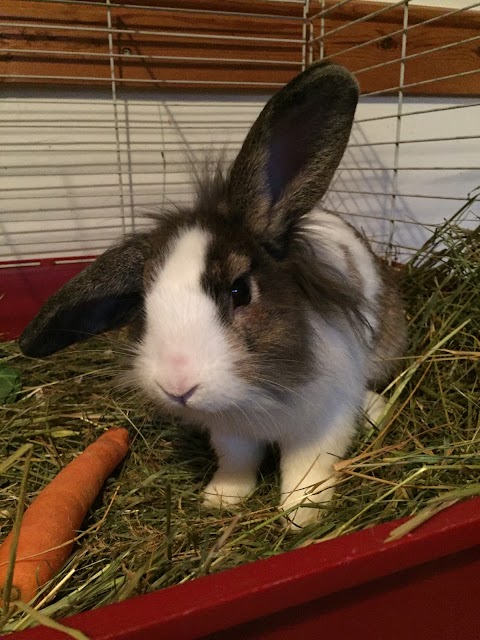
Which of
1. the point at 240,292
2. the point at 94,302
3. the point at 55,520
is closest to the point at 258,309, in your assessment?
the point at 240,292

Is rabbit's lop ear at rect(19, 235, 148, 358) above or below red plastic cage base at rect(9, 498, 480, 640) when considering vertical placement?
above

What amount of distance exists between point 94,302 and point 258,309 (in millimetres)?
402

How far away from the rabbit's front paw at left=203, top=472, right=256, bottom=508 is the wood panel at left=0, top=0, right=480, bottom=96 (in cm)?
138

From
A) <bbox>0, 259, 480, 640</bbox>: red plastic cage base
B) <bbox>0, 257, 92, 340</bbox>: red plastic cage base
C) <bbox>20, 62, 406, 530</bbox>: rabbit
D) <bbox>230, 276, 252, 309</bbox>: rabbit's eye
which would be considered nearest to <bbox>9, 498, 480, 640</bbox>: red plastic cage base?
<bbox>0, 259, 480, 640</bbox>: red plastic cage base

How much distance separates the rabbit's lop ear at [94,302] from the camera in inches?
43.7

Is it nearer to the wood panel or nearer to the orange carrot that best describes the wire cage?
the wood panel

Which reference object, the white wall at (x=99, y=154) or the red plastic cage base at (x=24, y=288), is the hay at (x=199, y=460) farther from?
the white wall at (x=99, y=154)

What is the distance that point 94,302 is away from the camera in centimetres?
117

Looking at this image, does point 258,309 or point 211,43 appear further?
point 211,43

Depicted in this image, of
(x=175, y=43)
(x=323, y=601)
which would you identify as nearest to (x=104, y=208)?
(x=175, y=43)

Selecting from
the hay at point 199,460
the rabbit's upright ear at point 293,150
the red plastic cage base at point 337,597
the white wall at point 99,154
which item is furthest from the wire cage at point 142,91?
the red plastic cage base at point 337,597

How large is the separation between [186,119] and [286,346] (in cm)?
145

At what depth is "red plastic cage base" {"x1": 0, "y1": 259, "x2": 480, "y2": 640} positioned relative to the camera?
65 cm

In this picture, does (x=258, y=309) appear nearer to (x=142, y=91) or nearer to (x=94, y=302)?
(x=94, y=302)
